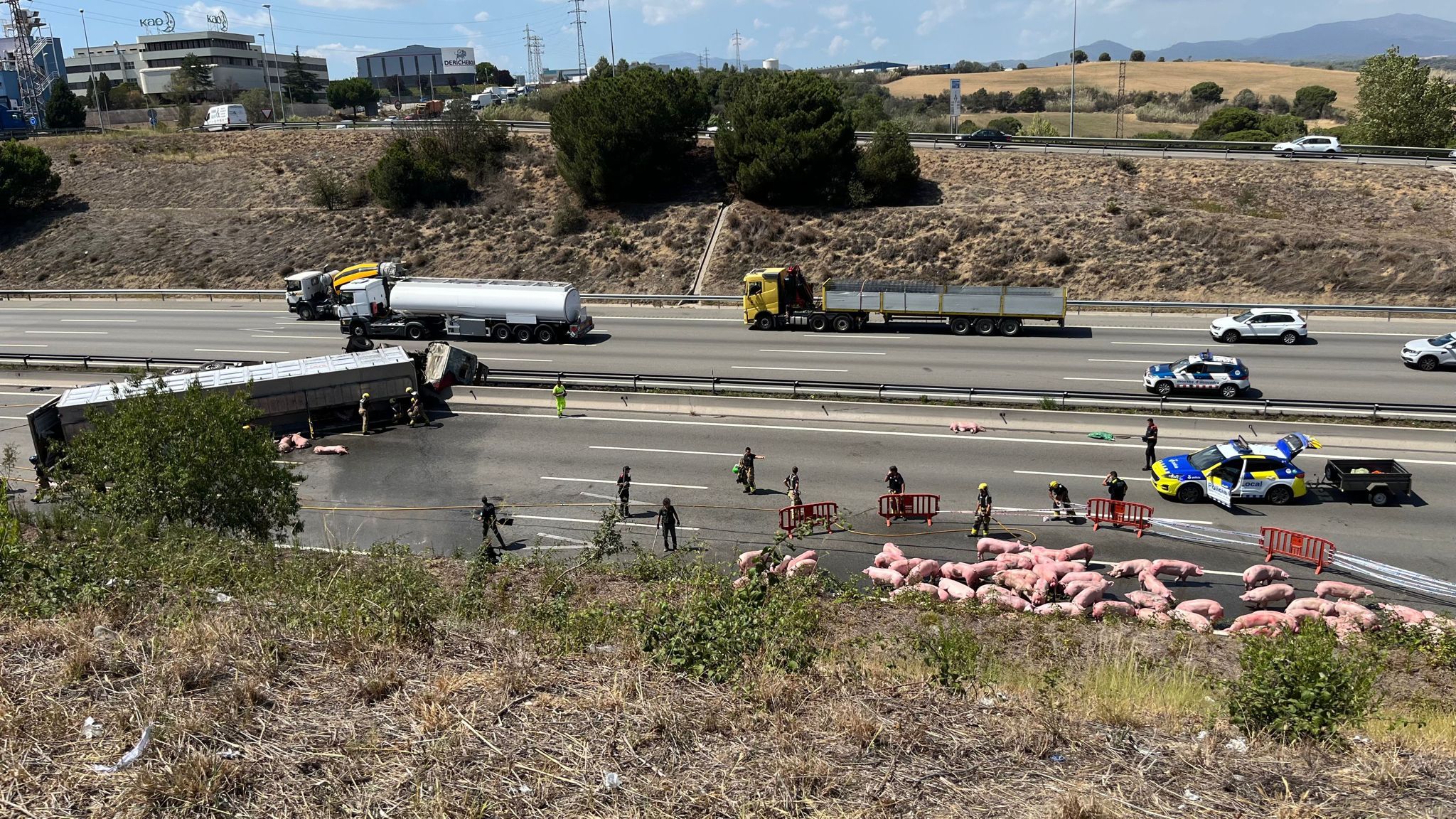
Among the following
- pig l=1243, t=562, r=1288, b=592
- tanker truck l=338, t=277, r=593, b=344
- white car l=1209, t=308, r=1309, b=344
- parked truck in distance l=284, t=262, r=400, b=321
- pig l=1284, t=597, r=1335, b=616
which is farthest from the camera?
parked truck in distance l=284, t=262, r=400, b=321

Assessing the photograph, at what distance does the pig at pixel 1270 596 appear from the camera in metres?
15.9

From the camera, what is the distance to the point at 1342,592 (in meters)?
16.1

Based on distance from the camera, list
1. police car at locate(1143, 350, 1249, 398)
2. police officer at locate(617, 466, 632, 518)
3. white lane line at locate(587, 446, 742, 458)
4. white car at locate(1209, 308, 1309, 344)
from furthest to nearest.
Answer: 1. white car at locate(1209, 308, 1309, 344)
2. police car at locate(1143, 350, 1249, 398)
3. white lane line at locate(587, 446, 742, 458)
4. police officer at locate(617, 466, 632, 518)

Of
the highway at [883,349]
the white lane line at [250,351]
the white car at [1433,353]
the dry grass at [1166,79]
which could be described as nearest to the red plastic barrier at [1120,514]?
the highway at [883,349]

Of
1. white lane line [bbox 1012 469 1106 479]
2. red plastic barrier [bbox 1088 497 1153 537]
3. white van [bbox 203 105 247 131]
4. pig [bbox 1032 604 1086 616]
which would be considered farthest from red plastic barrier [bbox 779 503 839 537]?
white van [bbox 203 105 247 131]

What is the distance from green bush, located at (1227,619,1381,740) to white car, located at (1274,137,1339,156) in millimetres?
54743

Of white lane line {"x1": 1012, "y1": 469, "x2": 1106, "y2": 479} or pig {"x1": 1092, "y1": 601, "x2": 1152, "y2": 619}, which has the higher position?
white lane line {"x1": 1012, "y1": 469, "x2": 1106, "y2": 479}

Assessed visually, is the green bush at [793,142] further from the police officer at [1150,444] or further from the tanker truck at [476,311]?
the police officer at [1150,444]

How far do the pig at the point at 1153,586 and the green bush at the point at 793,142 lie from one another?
125ft

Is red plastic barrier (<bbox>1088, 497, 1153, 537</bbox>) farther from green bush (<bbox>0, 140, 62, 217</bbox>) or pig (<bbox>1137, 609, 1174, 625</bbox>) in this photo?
green bush (<bbox>0, 140, 62, 217</bbox>)

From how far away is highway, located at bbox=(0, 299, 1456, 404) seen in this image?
30.1 meters

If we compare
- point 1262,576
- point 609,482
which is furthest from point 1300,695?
point 609,482

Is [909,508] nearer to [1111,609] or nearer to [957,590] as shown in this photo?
[957,590]

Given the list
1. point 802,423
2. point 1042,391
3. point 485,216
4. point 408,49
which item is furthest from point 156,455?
point 408,49
